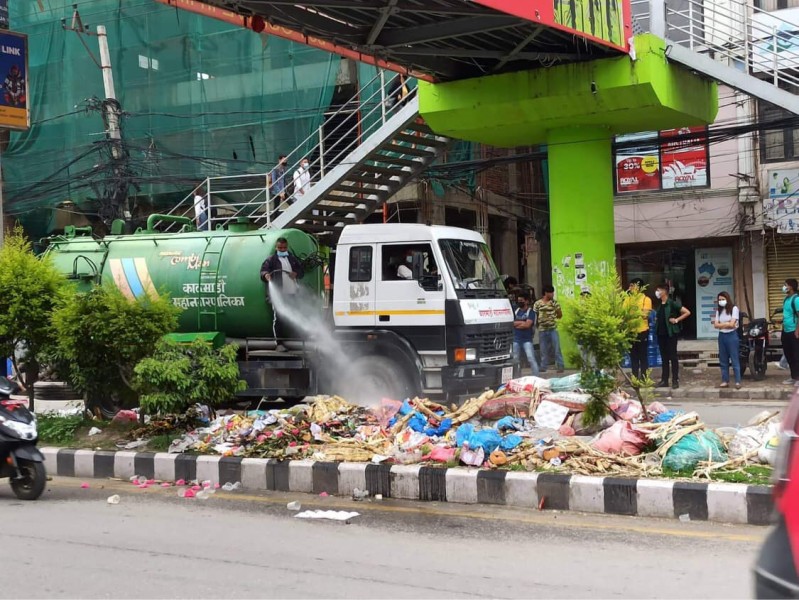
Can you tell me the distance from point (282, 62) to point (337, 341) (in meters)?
13.2

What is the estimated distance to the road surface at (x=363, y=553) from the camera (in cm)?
477

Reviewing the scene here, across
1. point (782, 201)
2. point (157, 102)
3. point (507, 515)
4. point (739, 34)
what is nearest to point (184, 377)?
point (507, 515)

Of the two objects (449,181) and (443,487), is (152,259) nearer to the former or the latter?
(443,487)

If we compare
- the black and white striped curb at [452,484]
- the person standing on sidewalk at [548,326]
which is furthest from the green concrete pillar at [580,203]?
the black and white striped curb at [452,484]

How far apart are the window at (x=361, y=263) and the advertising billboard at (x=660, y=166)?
35.6ft

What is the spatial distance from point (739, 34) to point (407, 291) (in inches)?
420

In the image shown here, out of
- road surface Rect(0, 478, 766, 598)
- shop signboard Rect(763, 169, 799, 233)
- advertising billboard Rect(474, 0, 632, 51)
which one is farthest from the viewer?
shop signboard Rect(763, 169, 799, 233)

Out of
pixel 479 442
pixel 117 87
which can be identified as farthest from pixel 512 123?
pixel 117 87

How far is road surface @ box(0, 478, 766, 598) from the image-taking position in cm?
477

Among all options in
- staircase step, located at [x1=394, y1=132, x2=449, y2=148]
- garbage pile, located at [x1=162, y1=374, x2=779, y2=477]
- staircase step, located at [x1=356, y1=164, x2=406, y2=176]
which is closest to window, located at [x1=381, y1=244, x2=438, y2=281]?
garbage pile, located at [x1=162, y1=374, x2=779, y2=477]

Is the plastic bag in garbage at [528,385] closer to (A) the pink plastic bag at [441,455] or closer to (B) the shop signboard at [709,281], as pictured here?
(A) the pink plastic bag at [441,455]

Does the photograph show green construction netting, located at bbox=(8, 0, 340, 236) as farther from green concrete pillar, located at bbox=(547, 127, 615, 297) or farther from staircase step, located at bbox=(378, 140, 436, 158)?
green concrete pillar, located at bbox=(547, 127, 615, 297)

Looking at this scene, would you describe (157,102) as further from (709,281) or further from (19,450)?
(19,450)

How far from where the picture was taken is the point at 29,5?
84.5 feet
